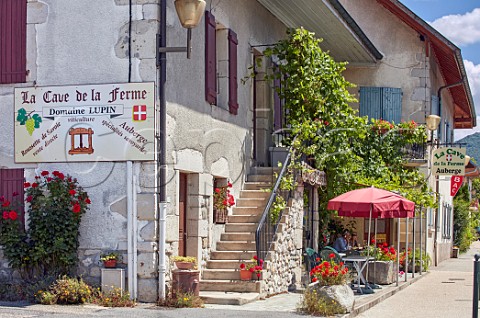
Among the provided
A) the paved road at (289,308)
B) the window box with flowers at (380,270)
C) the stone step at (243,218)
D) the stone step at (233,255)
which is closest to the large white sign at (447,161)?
the paved road at (289,308)

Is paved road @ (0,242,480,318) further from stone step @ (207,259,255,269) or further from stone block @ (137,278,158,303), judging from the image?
stone step @ (207,259,255,269)

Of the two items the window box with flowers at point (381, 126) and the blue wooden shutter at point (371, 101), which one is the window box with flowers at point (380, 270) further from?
the blue wooden shutter at point (371, 101)

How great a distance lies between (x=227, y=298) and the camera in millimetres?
11672

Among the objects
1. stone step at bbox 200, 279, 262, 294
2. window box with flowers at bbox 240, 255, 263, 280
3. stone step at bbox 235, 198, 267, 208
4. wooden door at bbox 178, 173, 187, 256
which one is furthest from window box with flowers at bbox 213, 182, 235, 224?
stone step at bbox 200, 279, 262, 294

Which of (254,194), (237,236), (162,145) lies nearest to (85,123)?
(162,145)

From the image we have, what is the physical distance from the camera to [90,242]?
1151 cm

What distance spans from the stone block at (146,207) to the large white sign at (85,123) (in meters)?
0.53

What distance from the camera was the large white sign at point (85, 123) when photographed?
11383 mm

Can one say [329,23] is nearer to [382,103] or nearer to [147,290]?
[382,103]

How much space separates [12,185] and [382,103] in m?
12.3

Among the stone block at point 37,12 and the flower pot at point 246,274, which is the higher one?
the stone block at point 37,12

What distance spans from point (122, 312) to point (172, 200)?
214 cm

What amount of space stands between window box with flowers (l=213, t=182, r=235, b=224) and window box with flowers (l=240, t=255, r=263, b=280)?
1419mm

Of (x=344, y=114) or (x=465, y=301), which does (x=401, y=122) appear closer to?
(x=344, y=114)
